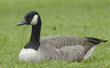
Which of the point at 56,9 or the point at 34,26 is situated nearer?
the point at 34,26

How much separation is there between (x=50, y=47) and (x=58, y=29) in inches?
205

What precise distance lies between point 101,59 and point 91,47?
0.65 m

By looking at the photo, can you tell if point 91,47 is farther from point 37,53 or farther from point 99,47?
point 37,53

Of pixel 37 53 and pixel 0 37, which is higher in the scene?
pixel 37 53

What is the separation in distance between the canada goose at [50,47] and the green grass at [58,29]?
215 millimetres

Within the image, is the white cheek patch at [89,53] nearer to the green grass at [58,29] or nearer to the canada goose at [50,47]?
the canada goose at [50,47]

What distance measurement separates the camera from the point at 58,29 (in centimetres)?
1059

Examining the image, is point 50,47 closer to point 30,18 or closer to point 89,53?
point 30,18

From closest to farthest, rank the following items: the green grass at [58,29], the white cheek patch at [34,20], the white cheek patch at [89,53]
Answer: the green grass at [58,29] → the white cheek patch at [34,20] → the white cheek patch at [89,53]

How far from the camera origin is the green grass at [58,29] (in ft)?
17.3

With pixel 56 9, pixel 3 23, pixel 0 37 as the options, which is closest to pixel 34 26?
pixel 0 37

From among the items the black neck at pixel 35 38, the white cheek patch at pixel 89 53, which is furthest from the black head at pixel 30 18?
the white cheek patch at pixel 89 53

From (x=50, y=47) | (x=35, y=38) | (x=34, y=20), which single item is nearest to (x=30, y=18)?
(x=34, y=20)

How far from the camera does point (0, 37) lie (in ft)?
28.6
